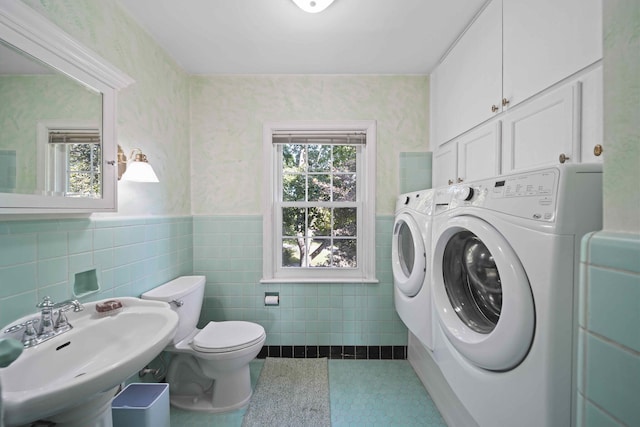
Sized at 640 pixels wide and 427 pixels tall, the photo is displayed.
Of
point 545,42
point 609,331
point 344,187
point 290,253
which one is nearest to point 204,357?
point 290,253

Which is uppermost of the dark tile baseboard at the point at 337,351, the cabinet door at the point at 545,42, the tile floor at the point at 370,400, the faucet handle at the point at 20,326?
Result: the cabinet door at the point at 545,42

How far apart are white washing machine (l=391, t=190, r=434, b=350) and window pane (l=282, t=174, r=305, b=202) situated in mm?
848

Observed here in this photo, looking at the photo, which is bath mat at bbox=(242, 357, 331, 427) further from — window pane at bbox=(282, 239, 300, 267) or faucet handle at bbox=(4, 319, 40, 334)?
faucet handle at bbox=(4, 319, 40, 334)

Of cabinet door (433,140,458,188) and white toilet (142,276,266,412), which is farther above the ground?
cabinet door (433,140,458,188)

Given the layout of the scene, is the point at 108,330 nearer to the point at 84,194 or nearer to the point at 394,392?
the point at 84,194

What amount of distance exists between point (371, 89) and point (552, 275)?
186cm

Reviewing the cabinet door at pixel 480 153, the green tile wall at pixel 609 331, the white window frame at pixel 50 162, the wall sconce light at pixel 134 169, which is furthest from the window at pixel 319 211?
the green tile wall at pixel 609 331

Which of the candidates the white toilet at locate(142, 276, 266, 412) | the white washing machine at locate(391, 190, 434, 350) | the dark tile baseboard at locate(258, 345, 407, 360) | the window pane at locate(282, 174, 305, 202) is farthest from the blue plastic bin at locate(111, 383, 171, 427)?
the window pane at locate(282, 174, 305, 202)

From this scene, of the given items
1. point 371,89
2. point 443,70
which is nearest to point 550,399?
point 443,70

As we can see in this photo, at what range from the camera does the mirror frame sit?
880 mm

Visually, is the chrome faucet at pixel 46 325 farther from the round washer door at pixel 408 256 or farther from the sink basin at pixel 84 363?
the round washer door at pixel 408 256

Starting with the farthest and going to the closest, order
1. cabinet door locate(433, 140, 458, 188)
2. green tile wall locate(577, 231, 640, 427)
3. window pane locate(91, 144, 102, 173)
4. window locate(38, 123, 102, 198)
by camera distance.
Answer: cabinet door locate(433, 140, 458, 188), window pane locate(91, 144, 102, 173), window locate(38, 123, 102, 198), green tile wall locate(577, 231, 640, 427)

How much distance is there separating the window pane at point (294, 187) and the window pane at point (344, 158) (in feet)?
1.06

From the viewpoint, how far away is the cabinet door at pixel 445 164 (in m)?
1.77
